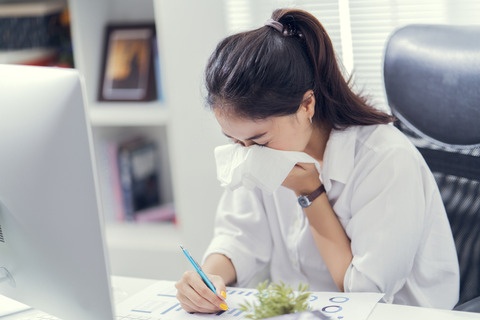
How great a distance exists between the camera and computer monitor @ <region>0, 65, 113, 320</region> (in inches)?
32.7

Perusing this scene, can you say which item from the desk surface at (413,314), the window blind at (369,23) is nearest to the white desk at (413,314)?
the desk surface at (413,314)

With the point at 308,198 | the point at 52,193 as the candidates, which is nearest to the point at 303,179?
the point at 308,198

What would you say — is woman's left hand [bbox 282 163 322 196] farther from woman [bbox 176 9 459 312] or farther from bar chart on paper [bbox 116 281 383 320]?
bar chart on paper [bbox 116 281 383 320]

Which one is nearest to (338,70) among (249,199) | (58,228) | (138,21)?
(249,199)

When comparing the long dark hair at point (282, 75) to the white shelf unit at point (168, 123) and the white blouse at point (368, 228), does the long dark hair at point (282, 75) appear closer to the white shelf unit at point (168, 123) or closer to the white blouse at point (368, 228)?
the white blouse at point (368, 228)

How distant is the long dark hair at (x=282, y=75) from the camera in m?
1.16

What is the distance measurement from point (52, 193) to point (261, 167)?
0.43m

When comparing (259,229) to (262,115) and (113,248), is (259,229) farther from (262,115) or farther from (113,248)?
(113,248)

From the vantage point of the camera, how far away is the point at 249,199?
4.66 feet

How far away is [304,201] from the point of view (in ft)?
4.17

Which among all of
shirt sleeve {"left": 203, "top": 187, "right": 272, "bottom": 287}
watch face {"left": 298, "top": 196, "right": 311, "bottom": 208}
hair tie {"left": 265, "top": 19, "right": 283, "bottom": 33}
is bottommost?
shirt sleeve {"left": 203, "top": 187, "right": 272, "bottom": 287}

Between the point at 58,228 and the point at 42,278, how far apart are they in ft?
0.33

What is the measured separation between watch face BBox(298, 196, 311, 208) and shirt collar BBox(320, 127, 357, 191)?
0.06 meters

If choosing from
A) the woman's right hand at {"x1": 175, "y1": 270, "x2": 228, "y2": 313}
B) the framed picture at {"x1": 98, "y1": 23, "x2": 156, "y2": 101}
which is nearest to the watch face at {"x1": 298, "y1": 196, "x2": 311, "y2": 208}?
the woman's right hand at {"x1": 175, "y1": 270, "x2": 228, "y2": 313}
